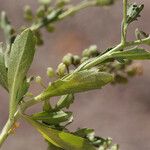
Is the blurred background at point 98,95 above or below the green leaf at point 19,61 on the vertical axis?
below

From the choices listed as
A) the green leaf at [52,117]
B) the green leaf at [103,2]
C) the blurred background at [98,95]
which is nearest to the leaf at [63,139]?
the green leaf at [52,117]

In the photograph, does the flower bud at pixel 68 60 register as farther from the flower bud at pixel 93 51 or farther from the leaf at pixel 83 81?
the leaf at pixel 83 81

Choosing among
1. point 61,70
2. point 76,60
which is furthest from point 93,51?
point 61,70

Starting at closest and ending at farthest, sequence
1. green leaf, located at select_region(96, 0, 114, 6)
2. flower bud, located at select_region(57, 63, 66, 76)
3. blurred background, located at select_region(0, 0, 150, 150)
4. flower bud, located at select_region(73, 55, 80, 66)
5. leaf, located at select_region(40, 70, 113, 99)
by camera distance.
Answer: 1. leaf, located at select_region(40, 70, 113, 99)
2. flower bud, located at select_region(57, 63, 66, 76)
3. flower bud, located at select_region(73, 55, 80, 66)
4. green leaf, located at select_region(96, 0, 114, 6)
5. blurred background, located at select_region(0, 0, 150, 150)

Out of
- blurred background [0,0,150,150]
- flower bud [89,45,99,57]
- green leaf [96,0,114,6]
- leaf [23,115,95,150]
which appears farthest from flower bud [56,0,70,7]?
blurred background [0,0,150,150]

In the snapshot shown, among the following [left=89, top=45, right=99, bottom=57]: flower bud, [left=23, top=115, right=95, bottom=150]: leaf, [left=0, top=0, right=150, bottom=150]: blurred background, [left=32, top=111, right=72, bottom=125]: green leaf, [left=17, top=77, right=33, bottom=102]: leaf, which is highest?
[left=17, top=77, right=33, bottom=102]: leaf

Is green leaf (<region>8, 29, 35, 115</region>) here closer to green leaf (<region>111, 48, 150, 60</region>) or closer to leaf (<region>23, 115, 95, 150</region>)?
leaf (<region>23, 115, 95, 150</region>)

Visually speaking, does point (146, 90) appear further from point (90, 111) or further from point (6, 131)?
point (6, 131)
